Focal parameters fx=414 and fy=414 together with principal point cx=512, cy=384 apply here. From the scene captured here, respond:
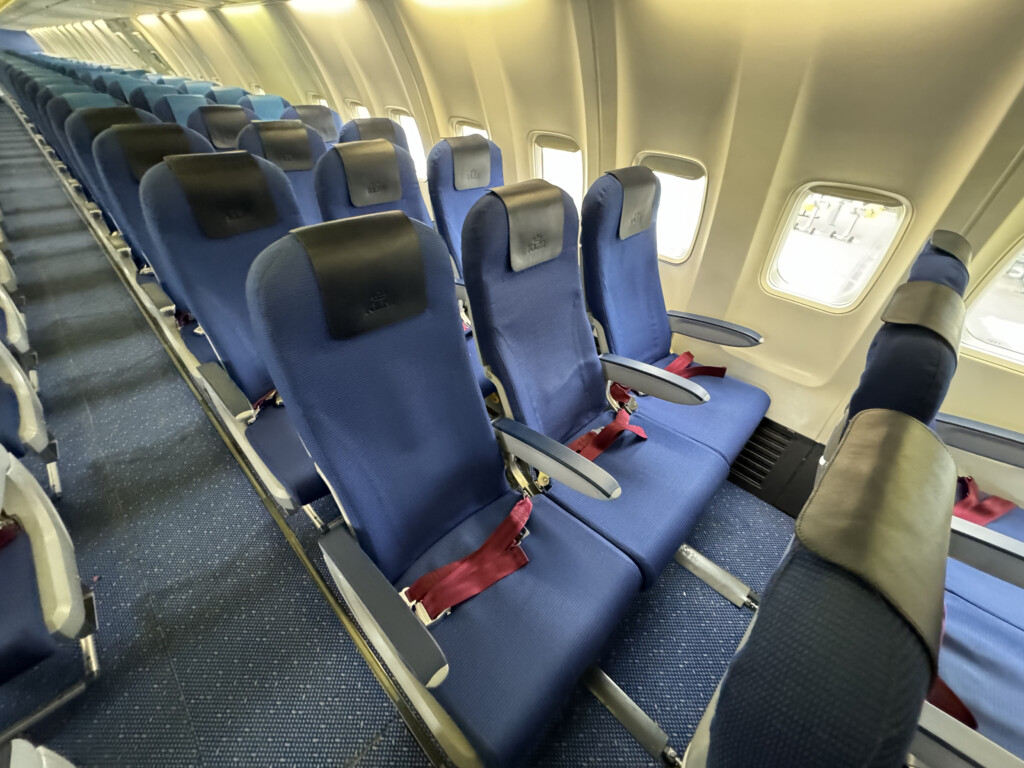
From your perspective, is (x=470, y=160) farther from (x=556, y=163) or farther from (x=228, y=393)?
(x=228, y=393)

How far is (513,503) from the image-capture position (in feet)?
5.44

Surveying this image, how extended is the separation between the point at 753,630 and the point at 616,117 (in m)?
3.41

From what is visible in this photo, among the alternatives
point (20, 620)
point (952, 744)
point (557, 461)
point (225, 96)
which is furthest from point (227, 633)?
point (225, 96)

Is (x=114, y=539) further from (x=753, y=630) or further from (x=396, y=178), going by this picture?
(x=753, y=630)

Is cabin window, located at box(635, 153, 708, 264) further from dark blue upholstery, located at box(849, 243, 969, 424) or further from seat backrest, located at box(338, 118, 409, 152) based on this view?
seat backrest, located at box(338, 118, 409, 152)

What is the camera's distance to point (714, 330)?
98.3 inches

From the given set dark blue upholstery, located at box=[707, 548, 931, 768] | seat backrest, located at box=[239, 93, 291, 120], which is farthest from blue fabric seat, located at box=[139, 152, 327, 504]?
seat backrest, located at box=[239, 93, 291, 120]

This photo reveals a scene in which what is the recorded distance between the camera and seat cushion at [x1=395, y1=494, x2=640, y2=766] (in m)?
1.06

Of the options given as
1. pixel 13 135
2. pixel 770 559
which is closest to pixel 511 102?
pixel 770 559

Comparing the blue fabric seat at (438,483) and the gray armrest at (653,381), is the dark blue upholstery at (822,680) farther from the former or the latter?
the gray armrest at (653,381)

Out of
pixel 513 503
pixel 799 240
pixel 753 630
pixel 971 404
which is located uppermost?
pixel 753 630

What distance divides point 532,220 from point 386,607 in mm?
1404

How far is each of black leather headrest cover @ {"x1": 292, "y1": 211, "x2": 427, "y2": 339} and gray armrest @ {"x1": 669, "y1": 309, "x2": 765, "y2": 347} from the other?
190 centimetres

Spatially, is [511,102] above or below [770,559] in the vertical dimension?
above
